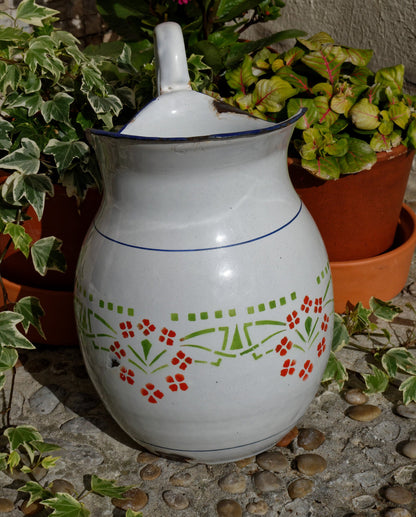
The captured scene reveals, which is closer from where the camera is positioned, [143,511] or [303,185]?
[143,511]

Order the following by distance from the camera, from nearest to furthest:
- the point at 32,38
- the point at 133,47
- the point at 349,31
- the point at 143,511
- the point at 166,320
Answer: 1. the point at 166,320
2. the point at 143,511
3. the point at 32,38
4. the point at 133,47
5. the point at 349,31

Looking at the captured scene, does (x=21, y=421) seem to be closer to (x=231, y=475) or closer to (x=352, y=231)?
(x=231, y=475)

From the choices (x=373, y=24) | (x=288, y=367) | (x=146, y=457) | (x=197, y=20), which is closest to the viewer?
(x=288, y=367)

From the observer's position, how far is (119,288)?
1345mm

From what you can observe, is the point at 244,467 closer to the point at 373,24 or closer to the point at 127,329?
the point at 127,329

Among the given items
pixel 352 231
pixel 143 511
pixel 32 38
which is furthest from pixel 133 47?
pixel 143 511

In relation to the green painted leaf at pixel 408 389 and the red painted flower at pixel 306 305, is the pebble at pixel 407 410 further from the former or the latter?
the red painted flower at pixel 306 305

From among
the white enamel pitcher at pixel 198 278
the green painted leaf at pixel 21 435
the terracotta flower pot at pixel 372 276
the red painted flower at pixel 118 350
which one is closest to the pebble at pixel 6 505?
the green painted leaf at pixel 21 435

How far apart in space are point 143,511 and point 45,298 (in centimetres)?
69

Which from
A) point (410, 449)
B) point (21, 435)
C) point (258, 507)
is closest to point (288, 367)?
point (258, 507)

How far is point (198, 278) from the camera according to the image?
51.1 inches

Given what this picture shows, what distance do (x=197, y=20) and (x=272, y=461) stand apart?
1.40 meters

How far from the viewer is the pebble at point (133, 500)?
1479 millimetres

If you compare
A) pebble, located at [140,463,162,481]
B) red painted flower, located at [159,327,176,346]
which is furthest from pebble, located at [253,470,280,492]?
red painted flower, located at [159,327,176,346]
